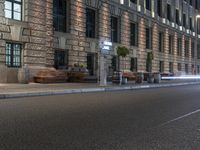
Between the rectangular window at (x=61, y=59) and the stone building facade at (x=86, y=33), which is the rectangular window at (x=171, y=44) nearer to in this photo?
the stone building facade at (x=86, y=33)

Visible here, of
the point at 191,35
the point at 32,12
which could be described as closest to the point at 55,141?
the point at 32,12

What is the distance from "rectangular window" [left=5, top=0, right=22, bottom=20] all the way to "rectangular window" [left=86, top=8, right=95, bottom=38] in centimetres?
1030

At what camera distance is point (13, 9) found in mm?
29875

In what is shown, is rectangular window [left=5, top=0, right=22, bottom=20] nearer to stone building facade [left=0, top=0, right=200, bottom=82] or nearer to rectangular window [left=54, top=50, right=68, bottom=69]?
stone building facade [left=0, top=0, right=200, bottom=82]

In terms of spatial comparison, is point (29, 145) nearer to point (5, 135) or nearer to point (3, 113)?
point (5, 135)

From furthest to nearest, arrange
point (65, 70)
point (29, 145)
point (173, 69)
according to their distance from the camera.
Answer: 1. point (173, 69)
2. point (65, 70)
3. point (29, 145)

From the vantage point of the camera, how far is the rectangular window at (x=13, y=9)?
29359 mm

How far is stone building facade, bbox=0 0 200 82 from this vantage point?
2988 cm

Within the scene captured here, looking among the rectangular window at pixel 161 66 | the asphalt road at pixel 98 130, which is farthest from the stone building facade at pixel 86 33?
the asphalt road at pixel 98 130

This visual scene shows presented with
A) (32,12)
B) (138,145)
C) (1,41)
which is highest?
(32,12)

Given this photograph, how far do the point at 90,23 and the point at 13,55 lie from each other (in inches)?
476

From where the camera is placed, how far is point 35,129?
864 centimetres

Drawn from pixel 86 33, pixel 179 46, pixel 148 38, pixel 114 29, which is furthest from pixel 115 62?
pixel 179 46

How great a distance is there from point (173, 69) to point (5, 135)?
56.3 m
